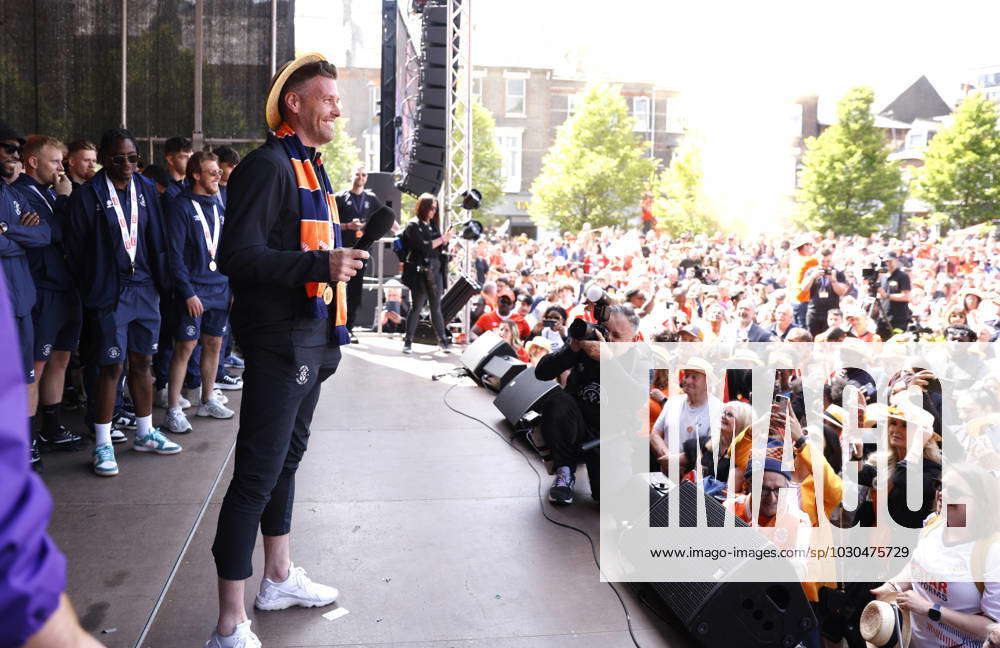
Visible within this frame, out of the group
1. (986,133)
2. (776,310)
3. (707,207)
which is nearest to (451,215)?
(776,310)

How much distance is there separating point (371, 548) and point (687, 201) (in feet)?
133

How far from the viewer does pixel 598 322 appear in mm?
5277

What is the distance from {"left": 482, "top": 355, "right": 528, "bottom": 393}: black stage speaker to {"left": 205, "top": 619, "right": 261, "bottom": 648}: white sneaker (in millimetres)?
4536

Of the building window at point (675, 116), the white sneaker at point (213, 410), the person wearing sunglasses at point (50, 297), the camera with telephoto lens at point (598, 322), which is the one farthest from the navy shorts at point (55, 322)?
the building window at point (675, 116)

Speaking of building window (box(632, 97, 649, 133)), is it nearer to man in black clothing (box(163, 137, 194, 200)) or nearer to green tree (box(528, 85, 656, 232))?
green tree (box(528, 85, 656, 232))

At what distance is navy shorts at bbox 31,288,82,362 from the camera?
16.3 feet

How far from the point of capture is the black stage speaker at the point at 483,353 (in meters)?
7.93

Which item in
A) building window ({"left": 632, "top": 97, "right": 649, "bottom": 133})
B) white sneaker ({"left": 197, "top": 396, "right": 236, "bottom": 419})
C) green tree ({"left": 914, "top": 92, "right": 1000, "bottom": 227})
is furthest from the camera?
building window ({"left": 632, "top": 97, "right": 649, "bottom": 133})

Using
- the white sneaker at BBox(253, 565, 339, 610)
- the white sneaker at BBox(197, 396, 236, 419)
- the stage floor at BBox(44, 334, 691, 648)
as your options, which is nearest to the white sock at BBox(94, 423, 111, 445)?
the stage floor at BBox(44, 334, 691, 648)

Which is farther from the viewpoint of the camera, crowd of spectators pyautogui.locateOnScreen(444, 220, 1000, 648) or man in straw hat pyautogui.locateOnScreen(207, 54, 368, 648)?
crowd of spectators pyautogui.locateOnScreen(444, 220, 1000, 648)

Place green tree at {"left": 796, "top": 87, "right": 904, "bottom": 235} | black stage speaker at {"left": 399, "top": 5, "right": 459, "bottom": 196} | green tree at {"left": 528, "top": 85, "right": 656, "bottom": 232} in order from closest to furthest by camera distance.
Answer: black stage speaker at {"left": 399, "top": 5, "right": 459, "bottom": 196}
green tree at {"left": 796, "top": 87, "right": 904, "bottom": 235}
green tree at {"left": 528, "top": 85, "right": 656, "bottom": 232}

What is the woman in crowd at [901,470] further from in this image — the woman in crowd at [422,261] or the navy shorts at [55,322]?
the woman in crowd at [422,261]

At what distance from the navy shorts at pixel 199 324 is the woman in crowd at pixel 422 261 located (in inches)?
145

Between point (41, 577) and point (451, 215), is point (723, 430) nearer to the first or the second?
point (41, 577)
